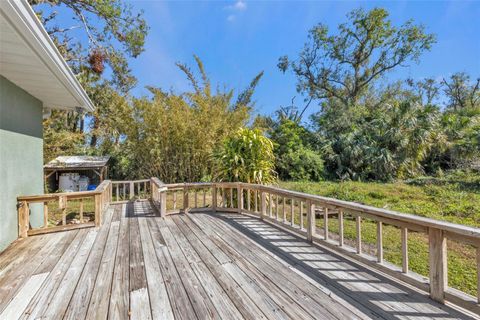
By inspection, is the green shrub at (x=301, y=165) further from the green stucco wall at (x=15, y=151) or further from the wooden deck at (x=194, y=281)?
the green stucco wall at (x=15, y=151)

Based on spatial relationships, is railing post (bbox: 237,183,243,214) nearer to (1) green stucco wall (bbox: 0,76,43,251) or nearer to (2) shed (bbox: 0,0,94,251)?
(2) shed (bbox: 0,0,94,251)

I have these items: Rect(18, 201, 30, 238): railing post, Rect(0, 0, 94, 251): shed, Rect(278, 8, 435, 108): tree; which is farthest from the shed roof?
Rect(278, 8, 435, 108): tree

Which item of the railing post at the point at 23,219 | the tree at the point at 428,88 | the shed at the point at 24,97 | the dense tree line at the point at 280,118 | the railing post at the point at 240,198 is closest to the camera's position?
the shed at the point at 24,97

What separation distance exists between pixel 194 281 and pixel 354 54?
1807 centimetres

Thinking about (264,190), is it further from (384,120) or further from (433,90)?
(433,90)

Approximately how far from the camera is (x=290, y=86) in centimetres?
1808

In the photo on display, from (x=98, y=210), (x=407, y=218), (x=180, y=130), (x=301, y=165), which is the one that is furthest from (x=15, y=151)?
(x=301, y=165)

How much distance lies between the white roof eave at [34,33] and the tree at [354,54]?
1398 cm

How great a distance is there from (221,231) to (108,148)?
472 inches

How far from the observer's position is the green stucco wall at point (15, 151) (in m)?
2.91

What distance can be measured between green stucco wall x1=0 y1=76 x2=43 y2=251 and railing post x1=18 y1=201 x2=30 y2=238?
6 centimetres

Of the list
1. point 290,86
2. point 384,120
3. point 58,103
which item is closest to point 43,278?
point 58,103

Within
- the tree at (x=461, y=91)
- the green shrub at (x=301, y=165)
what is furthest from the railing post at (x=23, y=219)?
the tree at (x=461, y=91)

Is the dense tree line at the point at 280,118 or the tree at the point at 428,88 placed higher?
Result: the tree at the point at 428,88
